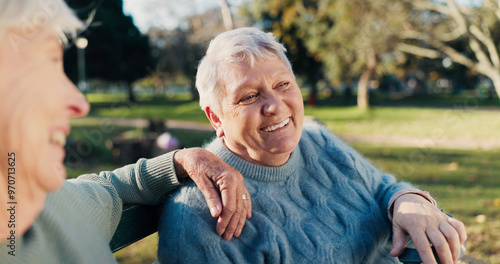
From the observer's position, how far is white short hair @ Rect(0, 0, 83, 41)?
2.29 ft

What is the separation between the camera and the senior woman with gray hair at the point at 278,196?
1662 mm

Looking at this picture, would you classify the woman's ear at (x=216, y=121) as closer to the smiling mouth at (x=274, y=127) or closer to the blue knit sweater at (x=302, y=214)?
the blue knit sweater at (x=302, y=214)

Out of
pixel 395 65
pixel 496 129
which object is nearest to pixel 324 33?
pixel 395 65

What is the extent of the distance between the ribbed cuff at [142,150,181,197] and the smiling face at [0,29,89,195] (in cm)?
87

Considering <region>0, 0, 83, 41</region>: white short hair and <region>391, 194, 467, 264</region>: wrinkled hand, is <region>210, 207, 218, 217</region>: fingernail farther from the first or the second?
<region>0, 0, 83, 41</region>: white short hair

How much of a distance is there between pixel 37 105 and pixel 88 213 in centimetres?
68

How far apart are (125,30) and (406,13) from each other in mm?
12628

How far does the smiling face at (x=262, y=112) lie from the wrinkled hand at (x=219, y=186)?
0.87 ft

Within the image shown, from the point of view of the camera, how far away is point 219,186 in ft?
5.32

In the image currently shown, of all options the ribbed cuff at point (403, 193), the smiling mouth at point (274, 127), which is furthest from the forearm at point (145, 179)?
the ribbed cuff at point (403, 193)

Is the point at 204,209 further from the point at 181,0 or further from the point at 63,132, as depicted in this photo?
the point at 181,0

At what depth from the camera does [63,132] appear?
78cm

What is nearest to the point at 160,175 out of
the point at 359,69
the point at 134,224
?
the point at 134,224

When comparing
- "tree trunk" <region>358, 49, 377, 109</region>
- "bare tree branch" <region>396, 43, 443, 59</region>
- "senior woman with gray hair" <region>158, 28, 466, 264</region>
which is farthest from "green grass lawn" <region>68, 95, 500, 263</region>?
"tree trunk" <region>358, 49, 377, 109</region>
